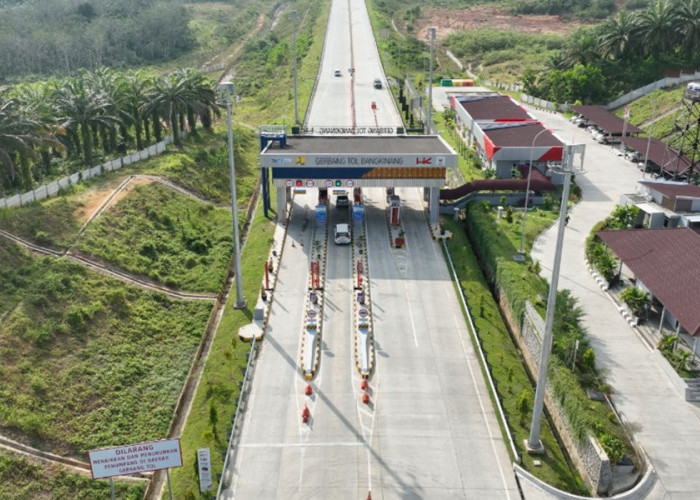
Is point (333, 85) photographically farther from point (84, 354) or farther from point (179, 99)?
point (84, 354)

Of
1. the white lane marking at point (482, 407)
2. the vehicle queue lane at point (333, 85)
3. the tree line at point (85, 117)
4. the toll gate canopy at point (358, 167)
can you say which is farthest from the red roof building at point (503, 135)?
the tree line at point (85, 117)

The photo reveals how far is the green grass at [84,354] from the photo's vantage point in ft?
117

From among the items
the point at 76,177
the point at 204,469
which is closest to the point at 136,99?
the point at 76,177

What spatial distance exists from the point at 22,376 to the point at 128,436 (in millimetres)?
7161

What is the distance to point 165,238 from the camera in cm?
5678

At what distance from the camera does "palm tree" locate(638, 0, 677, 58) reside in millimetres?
104812

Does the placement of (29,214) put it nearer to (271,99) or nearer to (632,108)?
(271,99)

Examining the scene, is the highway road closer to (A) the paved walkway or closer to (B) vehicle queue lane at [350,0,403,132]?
(A) the paved walkway

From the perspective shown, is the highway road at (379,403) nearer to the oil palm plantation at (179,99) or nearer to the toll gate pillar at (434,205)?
the toll gate pillar at (434,205)

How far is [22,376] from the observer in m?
37.2

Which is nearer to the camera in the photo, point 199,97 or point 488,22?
point 199,97

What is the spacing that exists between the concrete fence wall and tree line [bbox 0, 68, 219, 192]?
2305mm

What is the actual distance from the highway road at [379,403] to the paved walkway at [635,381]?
7.67 metres

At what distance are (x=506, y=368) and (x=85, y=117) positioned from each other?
48246 millimetres
